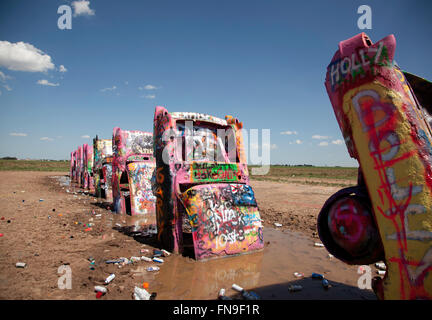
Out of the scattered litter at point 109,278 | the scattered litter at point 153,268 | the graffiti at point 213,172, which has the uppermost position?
the graffiti at point 213,172

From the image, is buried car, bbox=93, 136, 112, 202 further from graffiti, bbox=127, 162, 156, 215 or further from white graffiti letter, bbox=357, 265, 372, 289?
white graffiti letter, bbox=357, 265, 372, 289

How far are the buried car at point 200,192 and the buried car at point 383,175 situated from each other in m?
2.71

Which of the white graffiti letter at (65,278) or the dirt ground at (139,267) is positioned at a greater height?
the white graffiti letter at (65,278)

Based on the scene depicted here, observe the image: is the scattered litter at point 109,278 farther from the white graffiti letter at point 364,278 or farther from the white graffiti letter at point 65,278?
the white graffiti letter at point 364,278

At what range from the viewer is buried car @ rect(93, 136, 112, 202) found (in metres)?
11.7

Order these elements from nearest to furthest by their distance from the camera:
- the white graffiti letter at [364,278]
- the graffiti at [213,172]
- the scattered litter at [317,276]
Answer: the white graffiti letter at [364,278] < the scattered litter at [317,276] < the graffiti at [213,172]

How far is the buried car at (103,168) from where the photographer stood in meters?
11.7

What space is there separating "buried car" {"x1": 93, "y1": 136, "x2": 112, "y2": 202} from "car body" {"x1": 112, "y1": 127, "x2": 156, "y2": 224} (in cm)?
285

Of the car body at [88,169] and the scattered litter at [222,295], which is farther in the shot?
the car body at [88,169]

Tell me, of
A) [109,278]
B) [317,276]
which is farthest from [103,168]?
[317,276]

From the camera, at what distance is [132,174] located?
8539 millimetres

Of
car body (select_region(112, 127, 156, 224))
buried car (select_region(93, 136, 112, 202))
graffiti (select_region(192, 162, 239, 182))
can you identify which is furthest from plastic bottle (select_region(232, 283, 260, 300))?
buried car (select_region(93, 136, 112, 202))

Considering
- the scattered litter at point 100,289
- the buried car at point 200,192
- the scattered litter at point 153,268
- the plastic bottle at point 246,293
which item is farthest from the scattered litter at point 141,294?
the buried car at point 200,192

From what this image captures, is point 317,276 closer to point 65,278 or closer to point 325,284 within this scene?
point 325,284
